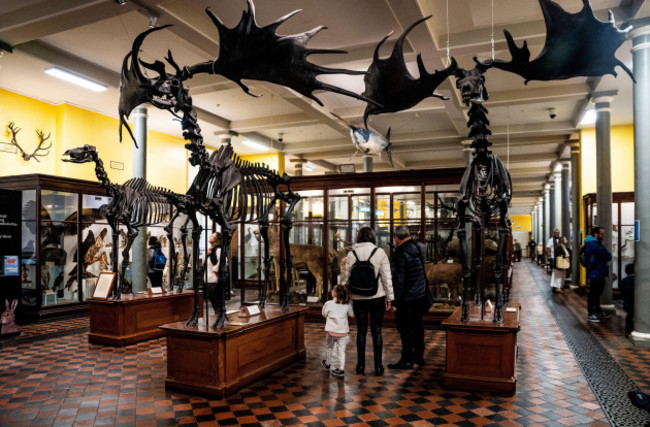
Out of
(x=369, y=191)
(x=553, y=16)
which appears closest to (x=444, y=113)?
(x=369, y=191)

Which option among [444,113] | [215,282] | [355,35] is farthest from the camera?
[444,113]

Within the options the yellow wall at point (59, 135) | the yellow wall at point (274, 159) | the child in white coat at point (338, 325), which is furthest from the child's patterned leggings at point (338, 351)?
the yellow wall at point (274, 159)

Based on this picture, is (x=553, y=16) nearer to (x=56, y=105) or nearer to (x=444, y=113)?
(x=444, y=113)

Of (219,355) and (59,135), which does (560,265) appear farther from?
(59,135)

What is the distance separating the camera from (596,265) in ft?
28.5

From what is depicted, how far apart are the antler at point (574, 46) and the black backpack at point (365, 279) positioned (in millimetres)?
2518

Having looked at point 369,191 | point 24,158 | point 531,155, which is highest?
point 531,155

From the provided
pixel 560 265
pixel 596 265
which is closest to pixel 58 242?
pixel 596 265

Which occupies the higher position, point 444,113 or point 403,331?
point 444,113

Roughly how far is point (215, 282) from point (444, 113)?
8328 mm

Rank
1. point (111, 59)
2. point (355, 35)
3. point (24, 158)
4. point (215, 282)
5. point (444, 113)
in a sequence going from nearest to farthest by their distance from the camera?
point (215, 282) → point (355, 35) → point (111, 59) → point (24, 158) → point (444, 113)

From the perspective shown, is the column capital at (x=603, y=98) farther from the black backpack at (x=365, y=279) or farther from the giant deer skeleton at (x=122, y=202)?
the giant deer skeleton at (x=122, y=202)

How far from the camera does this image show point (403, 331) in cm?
574

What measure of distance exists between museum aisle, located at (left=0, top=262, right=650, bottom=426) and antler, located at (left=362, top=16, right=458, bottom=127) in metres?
2.70
